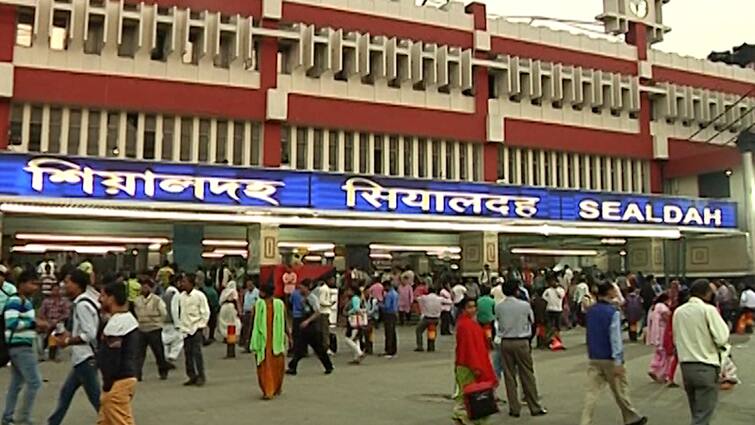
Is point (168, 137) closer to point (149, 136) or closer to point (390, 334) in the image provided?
point (149, 136)

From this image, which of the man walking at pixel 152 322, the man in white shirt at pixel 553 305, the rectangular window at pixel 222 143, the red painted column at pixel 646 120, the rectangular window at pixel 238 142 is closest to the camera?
the man walking at pixel 152 322

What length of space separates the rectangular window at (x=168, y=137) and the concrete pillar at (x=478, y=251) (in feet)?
35.0

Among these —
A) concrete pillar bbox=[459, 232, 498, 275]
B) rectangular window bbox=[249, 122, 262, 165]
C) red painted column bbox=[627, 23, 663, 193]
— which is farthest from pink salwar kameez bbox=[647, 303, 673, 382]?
red painted column bbox=[627, 23, 663, 193]

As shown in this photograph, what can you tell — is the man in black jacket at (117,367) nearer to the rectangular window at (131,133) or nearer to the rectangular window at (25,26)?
the rectangular window at (131,133)

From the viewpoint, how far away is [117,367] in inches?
281

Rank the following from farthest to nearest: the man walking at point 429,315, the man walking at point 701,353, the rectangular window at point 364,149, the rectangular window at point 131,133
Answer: the rectangular window at point 364,149
the rectangular window at point 131,133
the man walking at point 429,315
the man walking at point 701,353

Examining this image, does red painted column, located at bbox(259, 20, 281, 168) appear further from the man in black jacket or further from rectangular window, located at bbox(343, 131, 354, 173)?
the man in black jacket

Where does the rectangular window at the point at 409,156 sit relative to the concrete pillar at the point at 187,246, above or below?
above

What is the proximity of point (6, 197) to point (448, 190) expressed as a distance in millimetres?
12567

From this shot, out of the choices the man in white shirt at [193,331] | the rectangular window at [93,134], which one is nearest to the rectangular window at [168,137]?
the rectangular window at [93,134]

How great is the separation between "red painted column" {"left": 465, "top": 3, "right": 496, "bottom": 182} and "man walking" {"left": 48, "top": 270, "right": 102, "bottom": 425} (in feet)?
76.5

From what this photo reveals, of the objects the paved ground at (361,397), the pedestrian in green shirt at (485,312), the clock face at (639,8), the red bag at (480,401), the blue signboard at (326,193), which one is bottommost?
the paved ground at (361,397)

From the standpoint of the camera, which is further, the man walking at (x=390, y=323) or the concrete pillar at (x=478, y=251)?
the concrete pillar at (x=478, y=251)

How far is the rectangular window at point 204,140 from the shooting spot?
26.3 m
